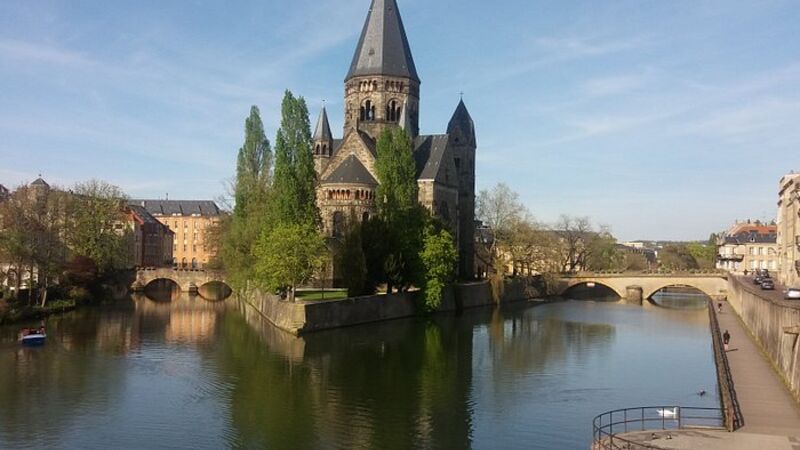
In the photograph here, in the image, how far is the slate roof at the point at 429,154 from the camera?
255 feet

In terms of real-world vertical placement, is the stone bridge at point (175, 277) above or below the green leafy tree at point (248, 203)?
below

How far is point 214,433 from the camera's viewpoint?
88.8ft

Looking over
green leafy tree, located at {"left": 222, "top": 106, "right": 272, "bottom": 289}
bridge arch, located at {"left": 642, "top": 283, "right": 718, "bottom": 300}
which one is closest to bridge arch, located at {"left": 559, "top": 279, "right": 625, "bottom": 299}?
bridge arch, located at {"left": 642, "top": 283, "right": 718, "bottom": 300}

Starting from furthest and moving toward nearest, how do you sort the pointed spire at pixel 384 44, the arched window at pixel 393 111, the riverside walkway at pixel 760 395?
the arched window at pixel 393 111
the pointed spire at pixel 384 44
the riverside walkway at pixel 760 395

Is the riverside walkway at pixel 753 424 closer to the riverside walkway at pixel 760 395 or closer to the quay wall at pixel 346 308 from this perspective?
the riverside walkway at pixel 760 395

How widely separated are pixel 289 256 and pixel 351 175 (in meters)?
21.1

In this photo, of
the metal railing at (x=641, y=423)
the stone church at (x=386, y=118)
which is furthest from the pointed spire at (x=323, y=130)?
the metal railing at (x=641, y=423)

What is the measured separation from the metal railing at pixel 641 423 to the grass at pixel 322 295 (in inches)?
1234

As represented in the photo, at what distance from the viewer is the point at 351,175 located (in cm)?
7138

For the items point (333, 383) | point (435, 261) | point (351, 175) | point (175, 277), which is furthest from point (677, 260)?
point (333, 383)

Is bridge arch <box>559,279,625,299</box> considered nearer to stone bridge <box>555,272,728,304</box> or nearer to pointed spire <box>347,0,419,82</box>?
stone bridge <box>555,272,728,304</box>

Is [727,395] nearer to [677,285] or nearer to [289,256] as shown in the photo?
[289,256]

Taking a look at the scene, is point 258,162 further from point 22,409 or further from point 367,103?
point 22,409

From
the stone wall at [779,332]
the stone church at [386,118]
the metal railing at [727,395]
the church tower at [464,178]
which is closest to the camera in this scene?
the metal railing at [727,395]
